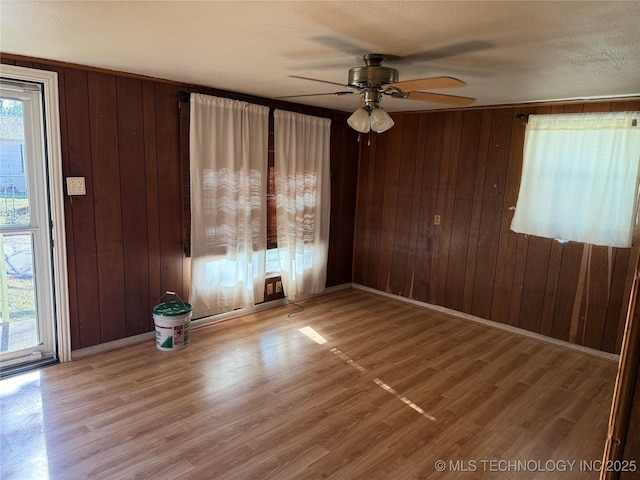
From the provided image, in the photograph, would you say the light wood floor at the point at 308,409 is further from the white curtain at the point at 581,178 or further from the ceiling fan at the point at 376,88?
the ceiling fan at the point at 376,88

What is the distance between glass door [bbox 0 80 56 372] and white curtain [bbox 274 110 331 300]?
7.06 ft

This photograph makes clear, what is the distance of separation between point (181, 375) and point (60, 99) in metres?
2.25

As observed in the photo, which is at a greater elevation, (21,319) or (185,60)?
(185,60)

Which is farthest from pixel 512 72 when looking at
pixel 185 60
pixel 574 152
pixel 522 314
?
pixel 522 314

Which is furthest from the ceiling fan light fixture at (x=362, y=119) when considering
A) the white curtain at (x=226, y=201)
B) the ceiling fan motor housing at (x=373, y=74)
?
the white curtain at (x=226, y=201)

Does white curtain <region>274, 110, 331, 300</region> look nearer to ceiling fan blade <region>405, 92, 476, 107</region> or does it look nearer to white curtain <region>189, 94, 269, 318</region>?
white curtain <region>189, 94, 269, 318</region>

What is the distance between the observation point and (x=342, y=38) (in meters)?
2.17

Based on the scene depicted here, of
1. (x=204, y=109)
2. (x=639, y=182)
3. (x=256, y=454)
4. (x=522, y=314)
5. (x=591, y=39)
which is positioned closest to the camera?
(x=591, y=39)

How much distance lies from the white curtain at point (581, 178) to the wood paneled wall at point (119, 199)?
3.14m

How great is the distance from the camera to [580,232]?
379cm

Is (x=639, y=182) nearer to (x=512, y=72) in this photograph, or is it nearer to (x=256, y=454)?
(x=512, y=72)

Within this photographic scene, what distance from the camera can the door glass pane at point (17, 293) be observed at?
3066 mm

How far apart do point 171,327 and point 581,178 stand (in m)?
3.86

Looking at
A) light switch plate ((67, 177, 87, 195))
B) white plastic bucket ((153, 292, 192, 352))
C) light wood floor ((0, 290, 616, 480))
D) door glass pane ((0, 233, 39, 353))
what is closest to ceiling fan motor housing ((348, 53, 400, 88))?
light wood floor ((0, 290, 616, 480))
